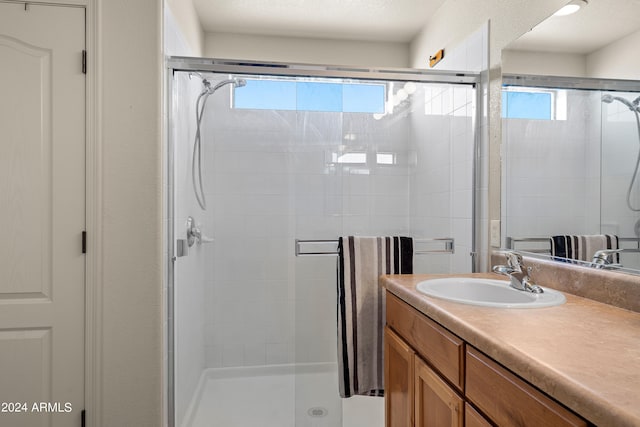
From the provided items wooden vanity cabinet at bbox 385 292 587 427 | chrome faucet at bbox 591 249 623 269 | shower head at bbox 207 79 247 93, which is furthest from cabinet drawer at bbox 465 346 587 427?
shower head at bbox 207 79 247 93

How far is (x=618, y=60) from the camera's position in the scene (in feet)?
4.10

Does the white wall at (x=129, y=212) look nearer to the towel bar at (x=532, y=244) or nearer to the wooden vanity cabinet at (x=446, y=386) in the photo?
the wooden vanity cabinet at (x=446, y=386)

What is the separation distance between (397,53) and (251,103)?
59.0 inches

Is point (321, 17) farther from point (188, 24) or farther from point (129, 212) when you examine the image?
point (129, 212)

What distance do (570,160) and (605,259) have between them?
404 mm

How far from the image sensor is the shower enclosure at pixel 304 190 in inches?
77.8

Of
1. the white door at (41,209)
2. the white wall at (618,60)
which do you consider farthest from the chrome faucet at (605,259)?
the white door at (41,209)

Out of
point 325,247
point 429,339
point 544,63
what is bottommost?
point 429,339

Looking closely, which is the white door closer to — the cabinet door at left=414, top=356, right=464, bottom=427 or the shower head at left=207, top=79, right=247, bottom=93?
the shower head at left=207, top=79, right=247, bottom=93

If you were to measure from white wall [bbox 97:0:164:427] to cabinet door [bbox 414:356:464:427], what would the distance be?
1149mm

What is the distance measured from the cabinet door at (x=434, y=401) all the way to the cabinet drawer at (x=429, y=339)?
0.10 ft

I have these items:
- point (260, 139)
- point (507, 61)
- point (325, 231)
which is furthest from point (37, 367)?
point (507, 61)

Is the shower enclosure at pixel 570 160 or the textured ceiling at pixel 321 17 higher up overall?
the textured ceiling at pixel 321 17

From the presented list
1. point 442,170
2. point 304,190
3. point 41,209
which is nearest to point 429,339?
point 304,190
